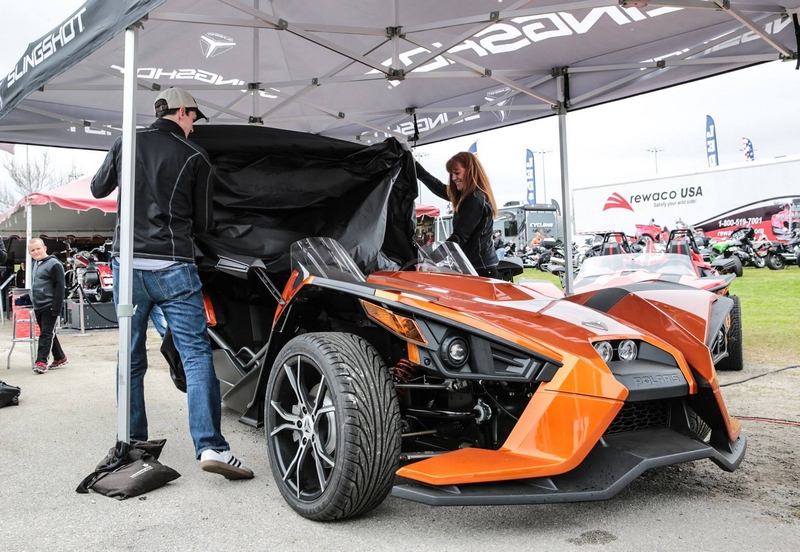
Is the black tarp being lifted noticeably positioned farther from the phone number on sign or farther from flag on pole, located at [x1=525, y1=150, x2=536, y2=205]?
flag on pole, located at [x1=525, y1=150, x2=536, y2=205]

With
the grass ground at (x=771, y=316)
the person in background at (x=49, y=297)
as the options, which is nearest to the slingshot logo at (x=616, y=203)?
the grass ground at (x=771, y=316)

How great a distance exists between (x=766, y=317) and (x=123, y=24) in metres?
11.1

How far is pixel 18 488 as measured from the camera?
10.2ft

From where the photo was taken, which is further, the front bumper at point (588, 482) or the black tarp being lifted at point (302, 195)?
the black tarp being lifted at point (302, 195)

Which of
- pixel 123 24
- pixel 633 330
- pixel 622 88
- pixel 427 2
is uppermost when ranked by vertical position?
pixel 427 2

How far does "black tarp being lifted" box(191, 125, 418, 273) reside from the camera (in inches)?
158

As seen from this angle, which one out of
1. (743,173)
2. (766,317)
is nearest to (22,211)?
(766,317)

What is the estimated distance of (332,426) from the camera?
256 centimetres

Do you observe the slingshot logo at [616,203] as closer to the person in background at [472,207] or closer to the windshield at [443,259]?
the person in background at [472,207]

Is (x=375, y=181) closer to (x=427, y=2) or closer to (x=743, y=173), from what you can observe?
(x=427, y=2)

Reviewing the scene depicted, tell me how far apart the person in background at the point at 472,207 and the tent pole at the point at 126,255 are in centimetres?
224

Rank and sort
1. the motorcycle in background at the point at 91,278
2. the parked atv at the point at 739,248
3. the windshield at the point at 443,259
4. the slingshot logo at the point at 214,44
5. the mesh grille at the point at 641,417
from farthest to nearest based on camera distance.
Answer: the parked atv at the point at 739,248 → the motorcycle in background at the point at 91,278 → the slingshot logo at the point at 214,44 → the windshield at the point at 443,259 → the mesh grille at the point at 641,417

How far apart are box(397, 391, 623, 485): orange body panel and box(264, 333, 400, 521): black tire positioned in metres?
0.17

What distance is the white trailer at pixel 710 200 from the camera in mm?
22484
